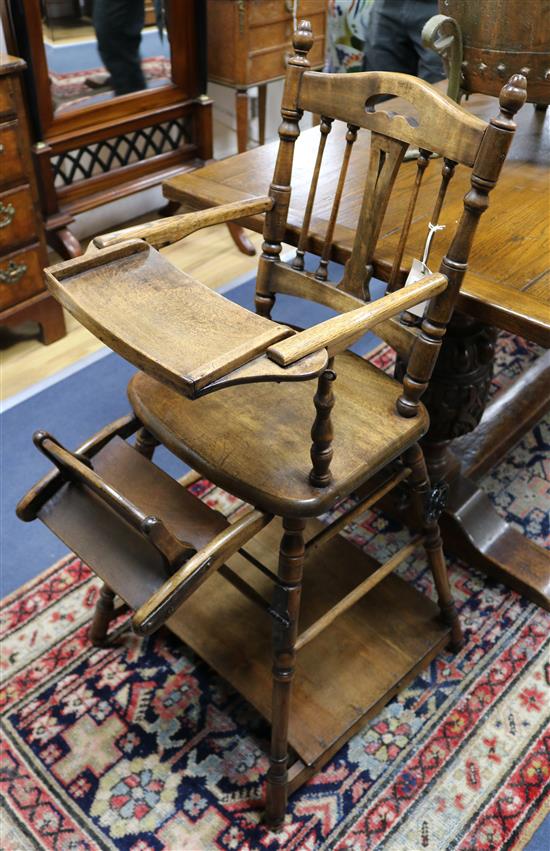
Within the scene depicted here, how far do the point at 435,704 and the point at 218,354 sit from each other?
0.99 metres

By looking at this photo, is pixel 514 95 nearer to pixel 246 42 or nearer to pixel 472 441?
pixel 472 441

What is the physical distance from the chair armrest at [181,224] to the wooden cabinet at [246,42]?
Result: 1825 mm

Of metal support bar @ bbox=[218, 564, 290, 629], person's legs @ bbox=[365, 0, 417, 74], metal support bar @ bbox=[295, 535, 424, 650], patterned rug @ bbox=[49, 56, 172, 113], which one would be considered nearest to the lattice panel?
patterned rug @ bbox=[49, 56, 172, 113]

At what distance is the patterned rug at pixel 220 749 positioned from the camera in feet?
4.48

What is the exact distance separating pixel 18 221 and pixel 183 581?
1.60 m

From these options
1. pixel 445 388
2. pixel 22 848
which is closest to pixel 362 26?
pixel 445 388

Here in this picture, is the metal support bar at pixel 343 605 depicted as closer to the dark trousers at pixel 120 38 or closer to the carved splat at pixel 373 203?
the carved splat at pixel 373 203

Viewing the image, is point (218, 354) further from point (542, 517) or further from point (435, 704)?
point (542, 517)

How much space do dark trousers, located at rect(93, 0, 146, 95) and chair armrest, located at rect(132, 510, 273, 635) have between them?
206 centimetres

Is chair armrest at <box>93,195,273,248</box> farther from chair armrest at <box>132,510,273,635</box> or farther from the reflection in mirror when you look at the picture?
the reflection in mirror

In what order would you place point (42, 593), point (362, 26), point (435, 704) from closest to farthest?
point (435, 704) → point (42, 593) → point (362, 26)

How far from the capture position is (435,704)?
157 cm

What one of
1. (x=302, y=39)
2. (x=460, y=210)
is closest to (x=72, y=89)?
(x=302, y=39)

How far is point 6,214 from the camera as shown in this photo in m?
2.23
